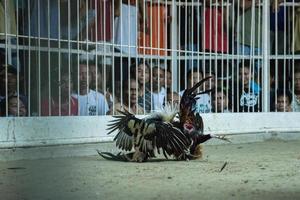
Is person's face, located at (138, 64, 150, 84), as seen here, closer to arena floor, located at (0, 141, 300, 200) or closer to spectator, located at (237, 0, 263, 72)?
arena floor, located at (0, 141, 300, 200)

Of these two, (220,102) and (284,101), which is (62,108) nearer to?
(220,102)

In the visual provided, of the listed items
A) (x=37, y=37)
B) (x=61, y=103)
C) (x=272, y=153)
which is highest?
(x=37, y=37)

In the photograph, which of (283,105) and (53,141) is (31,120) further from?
(283,105)

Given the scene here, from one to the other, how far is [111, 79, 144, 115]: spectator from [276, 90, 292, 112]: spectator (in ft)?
8.74

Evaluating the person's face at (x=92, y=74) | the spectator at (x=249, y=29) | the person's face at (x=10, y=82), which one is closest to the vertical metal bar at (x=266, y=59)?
the spectator at (x=249, y=29)

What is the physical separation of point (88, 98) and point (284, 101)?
142 inches

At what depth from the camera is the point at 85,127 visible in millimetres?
8008

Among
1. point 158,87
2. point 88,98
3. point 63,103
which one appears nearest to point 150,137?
point 63,103

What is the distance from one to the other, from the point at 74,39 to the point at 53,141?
1338mm

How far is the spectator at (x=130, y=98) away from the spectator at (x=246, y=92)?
1889mm

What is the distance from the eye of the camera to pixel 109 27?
338 inches

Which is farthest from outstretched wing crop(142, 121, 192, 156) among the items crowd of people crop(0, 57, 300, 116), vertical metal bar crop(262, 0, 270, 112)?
vertical metal bar crop(262, 0, 270, 112)

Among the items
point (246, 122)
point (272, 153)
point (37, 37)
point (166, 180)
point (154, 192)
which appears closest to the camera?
point (154, 192)

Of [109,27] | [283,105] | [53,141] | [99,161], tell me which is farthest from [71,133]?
[283,105]
